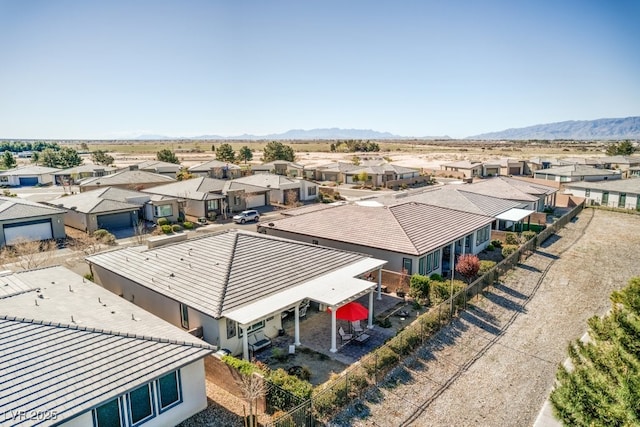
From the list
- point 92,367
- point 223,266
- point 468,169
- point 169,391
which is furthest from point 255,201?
point 468,169

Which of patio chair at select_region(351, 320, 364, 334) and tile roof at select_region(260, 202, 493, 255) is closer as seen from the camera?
patio chair at select_region(351, 320, 364, 334)

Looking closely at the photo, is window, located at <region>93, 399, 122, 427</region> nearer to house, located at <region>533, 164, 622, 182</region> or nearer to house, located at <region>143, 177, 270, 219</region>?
house, located at <region>143, 177, 270, 219</region>

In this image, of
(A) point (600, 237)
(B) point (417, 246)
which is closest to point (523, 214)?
(A) point (600, 237)

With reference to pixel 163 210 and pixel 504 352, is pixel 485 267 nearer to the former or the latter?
pixel 504 352

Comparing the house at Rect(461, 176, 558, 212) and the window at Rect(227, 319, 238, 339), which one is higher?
the house at Rect(461, 176, 558, 212)

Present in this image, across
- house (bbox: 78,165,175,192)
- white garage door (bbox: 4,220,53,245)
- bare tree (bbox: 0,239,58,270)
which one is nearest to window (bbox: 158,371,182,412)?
bare tree (bbox: 0,239,58,270)

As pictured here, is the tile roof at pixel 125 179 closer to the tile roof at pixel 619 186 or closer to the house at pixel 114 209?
the house at pixel 114 209

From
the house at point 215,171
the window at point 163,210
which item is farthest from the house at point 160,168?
the window at point 163,210
